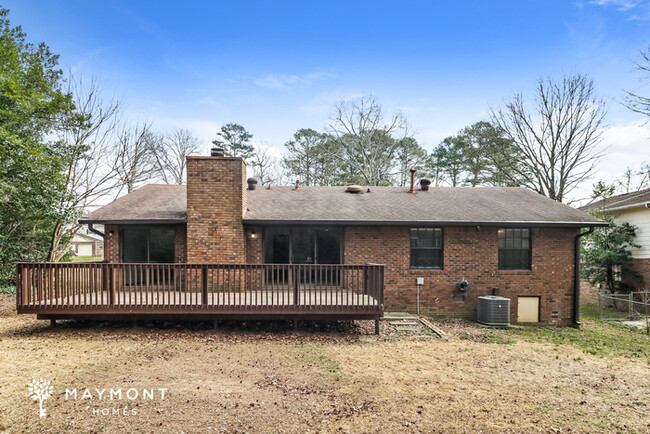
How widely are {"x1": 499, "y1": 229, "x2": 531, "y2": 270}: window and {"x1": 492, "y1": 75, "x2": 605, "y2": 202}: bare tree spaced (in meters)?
10.6

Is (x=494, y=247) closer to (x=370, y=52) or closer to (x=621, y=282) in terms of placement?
(x=621, y=282)

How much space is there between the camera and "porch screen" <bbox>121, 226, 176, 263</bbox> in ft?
29.8

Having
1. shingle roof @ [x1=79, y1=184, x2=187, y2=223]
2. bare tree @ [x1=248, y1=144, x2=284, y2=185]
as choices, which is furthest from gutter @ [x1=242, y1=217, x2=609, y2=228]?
bare tree @ [x1=248, y1=144, x2=284, y2=185]

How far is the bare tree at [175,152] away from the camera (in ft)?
76.8

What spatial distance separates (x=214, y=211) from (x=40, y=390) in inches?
201

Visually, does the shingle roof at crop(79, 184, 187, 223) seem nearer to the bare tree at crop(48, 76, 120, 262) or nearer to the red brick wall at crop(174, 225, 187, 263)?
the red brick wall at crop(174, 225, 187, 263)

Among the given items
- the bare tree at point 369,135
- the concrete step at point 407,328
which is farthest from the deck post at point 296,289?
the bare tree at point 369,135

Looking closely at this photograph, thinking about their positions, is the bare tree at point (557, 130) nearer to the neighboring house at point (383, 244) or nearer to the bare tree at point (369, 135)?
the bare tree at point (369, 135)

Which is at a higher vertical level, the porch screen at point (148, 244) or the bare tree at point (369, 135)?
the bare tree at point (369, 135)

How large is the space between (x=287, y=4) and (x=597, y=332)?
1642 centimetres

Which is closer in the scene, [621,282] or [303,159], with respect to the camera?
[621,282]

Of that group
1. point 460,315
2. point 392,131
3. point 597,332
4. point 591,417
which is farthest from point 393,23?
point 591,417

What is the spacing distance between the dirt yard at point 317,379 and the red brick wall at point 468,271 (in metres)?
1.55

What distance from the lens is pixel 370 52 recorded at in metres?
16.0
